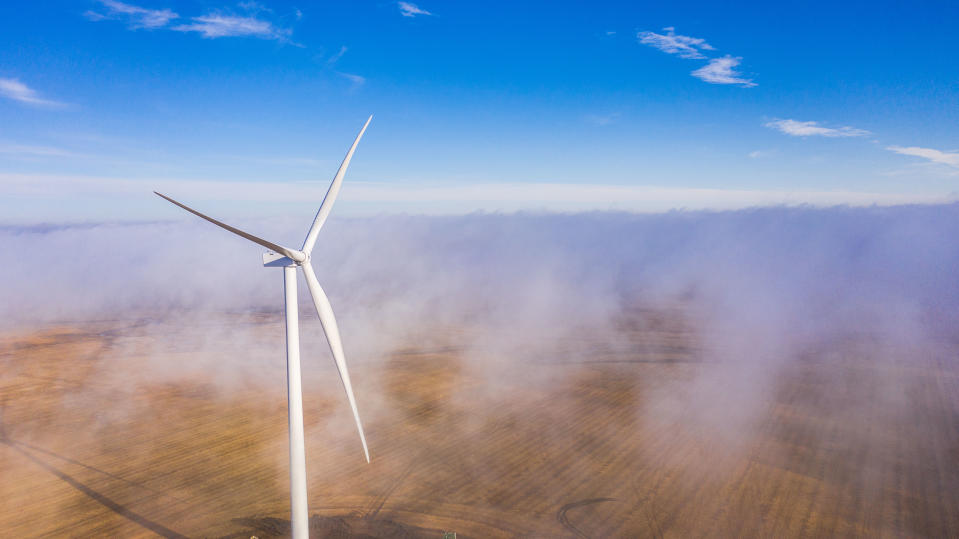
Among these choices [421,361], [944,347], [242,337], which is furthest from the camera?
[242,337]

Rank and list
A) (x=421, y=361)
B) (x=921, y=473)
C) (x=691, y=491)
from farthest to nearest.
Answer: (x=421, y=361)
(x=921, y=473)
(x=691, y=491)

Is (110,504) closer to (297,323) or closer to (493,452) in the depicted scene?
(297,323)

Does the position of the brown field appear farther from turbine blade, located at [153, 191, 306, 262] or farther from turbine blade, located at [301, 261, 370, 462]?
turbine blade, located at [153, 191, 306, 262]

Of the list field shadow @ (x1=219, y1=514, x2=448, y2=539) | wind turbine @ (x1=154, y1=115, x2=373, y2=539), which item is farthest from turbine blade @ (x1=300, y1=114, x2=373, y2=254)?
field shadow @ (x1=219, y1=514, x2=448, y2=539)

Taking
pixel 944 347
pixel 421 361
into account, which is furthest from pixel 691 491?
pixel 944 347

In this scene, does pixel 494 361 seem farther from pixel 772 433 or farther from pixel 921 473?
pixel 921 473

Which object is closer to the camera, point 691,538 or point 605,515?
point 691,538

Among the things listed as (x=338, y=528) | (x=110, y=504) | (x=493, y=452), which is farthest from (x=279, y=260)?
(x=493, y=452)
